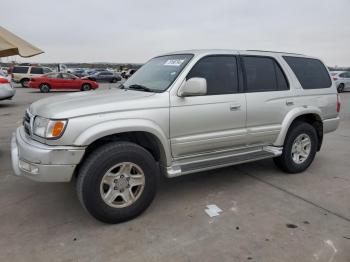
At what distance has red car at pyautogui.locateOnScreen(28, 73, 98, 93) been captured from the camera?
65.9 feet

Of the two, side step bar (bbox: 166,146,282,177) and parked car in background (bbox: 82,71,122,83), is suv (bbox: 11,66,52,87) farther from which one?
side step bar (bbox: 166,146,282,177)

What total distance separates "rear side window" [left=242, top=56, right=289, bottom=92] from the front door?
0.22 m

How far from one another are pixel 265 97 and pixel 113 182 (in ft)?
7.54

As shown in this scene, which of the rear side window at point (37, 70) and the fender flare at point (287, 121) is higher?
the rear side window at point (37, 70)

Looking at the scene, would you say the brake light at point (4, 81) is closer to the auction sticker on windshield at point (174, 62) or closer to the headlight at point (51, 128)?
the auction sticker on windshield at point (174, 62)

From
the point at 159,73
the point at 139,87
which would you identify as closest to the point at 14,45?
the point at 139,87

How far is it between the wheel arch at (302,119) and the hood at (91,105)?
6.66 feet

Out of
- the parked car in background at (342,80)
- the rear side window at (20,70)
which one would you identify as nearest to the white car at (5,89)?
the rear side window at (20,70)

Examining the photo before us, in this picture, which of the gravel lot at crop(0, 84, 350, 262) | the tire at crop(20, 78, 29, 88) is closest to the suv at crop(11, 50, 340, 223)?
the gravel lot at crop(0, 84, 350, 262)

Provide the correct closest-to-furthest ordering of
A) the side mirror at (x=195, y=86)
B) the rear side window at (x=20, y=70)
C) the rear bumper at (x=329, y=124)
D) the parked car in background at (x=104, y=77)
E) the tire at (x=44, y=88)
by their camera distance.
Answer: the side mirror at (x=195, y=86)
the rear bumper at (x=329, y=124)
the tire at (x=44, y=88)
the rear side window at (x=20, y=70)
the parked car in background at (x=104, y=77)

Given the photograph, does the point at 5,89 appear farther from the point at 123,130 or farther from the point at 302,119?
the point at 302,119

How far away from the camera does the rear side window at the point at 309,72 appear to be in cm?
454

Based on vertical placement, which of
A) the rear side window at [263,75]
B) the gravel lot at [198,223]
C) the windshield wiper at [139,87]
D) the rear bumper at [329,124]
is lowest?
the gravel lot at [198,223]

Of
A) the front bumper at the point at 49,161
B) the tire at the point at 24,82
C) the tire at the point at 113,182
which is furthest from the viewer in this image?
the tire at the point at 24,82
